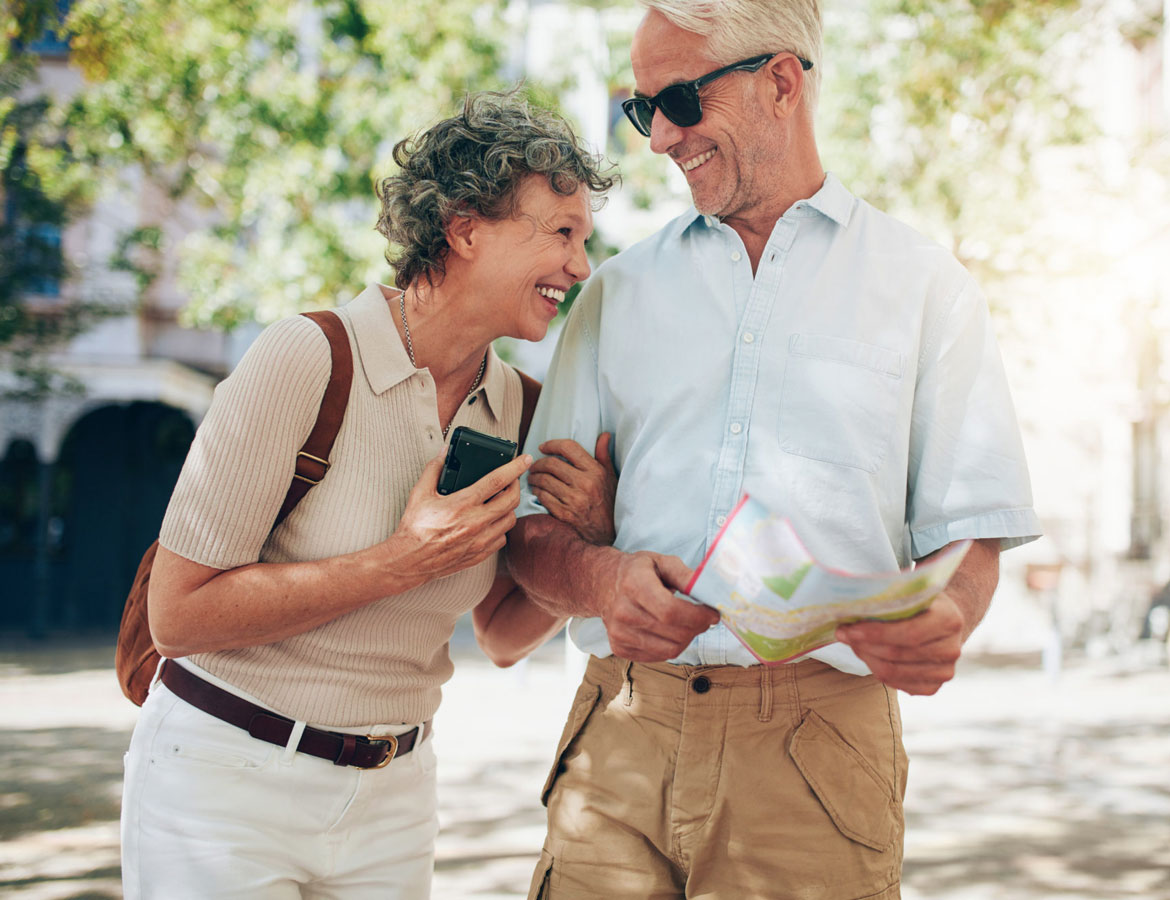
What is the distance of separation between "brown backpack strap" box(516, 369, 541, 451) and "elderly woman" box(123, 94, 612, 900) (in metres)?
0.15

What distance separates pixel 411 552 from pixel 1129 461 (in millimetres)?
17488

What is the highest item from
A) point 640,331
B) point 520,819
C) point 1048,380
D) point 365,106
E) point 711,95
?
point 365,106

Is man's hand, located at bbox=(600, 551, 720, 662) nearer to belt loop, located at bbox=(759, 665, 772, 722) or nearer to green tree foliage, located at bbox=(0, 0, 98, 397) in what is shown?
belt loop, located at bbox=(759, 665, 772, 722)

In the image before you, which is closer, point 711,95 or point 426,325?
point 711,95

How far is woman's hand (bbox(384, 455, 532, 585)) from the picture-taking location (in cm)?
214

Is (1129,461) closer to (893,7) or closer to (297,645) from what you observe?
(893,7)

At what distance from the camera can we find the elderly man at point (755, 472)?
6.76ft

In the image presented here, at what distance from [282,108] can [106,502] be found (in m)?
9.68

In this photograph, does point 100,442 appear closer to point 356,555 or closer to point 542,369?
point 542,369

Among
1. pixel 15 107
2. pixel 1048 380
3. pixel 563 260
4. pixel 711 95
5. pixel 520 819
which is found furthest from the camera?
pixel 1048 380

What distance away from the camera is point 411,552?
214 centimetres

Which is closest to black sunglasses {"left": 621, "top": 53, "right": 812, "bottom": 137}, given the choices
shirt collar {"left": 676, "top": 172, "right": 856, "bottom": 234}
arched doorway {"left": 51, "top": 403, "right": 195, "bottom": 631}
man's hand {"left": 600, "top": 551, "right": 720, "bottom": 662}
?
shirt collar {"left": 676, "top": 172, "right": 856, "bottom": 234}

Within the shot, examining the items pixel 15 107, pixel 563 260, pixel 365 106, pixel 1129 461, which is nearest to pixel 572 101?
pixel 365 106

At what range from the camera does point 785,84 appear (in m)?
2.32
